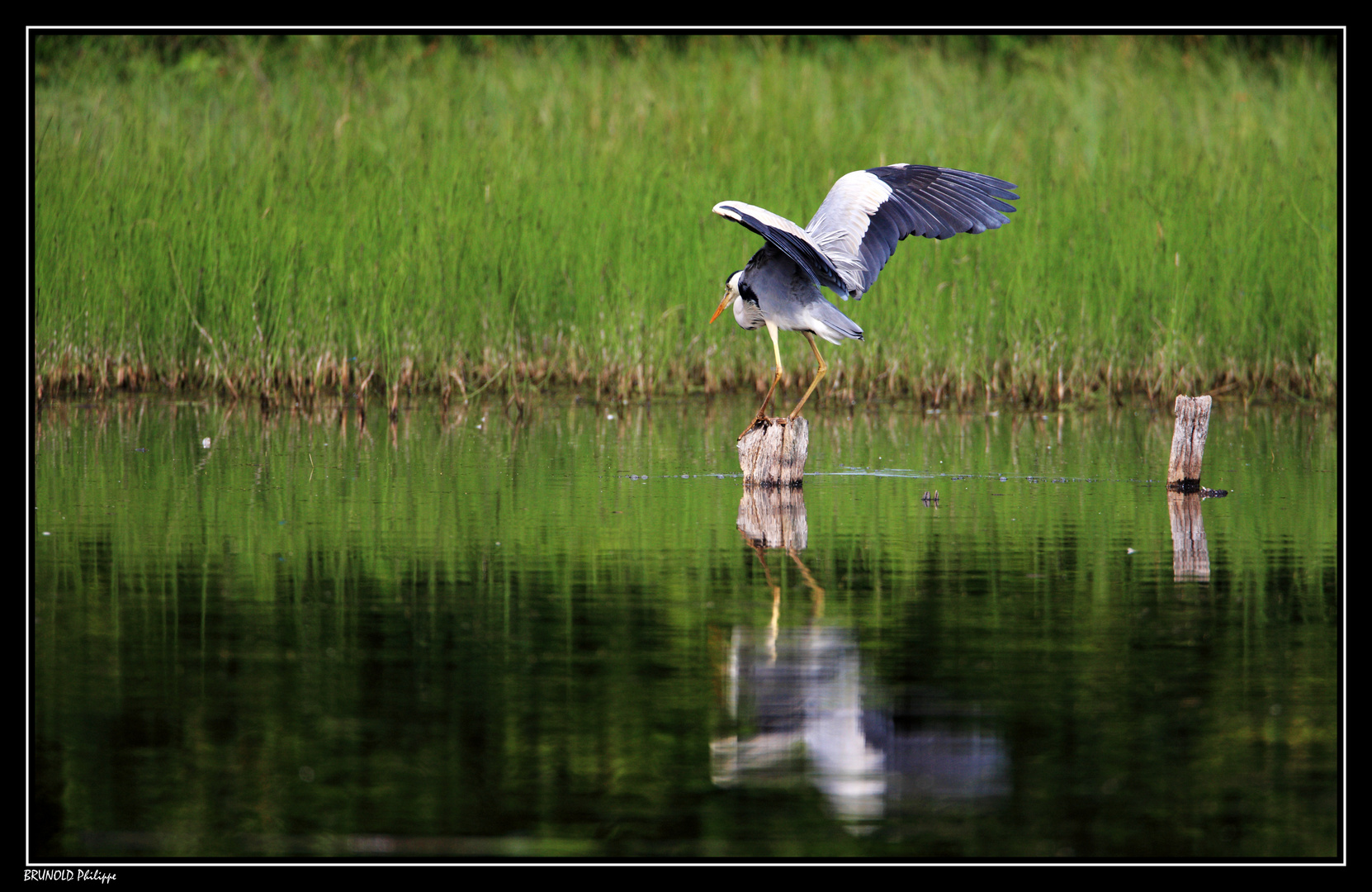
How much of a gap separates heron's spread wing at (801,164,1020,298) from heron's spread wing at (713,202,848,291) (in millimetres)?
248

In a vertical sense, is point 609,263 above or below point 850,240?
above

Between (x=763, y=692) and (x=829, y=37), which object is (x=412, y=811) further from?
(x=829, y=37)

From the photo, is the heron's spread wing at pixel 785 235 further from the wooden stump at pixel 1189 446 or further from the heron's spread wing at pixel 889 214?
the wooden stump at pixel 1189 446

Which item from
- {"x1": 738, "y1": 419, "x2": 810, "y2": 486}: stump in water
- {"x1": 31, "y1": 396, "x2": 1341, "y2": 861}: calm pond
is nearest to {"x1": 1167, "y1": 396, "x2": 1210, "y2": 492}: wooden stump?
{"x1": 31, "y1": 396, "x2": 1341, "y2": 861}: calm pond

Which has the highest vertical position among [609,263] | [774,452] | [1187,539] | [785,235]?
[609,263]

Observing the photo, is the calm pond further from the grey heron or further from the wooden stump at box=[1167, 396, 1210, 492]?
the grey heron

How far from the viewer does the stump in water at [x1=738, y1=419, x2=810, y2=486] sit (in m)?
8.55

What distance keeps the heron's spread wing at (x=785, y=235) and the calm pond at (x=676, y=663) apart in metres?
1.19

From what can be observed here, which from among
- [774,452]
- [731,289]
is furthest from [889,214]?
[774,452]

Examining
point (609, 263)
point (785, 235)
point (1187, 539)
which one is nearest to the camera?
point (1187, 539)

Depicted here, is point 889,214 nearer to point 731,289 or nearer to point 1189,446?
point 731,289

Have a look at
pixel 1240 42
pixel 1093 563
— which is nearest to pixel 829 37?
pixel 1240 42

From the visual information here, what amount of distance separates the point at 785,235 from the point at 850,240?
3.18ft

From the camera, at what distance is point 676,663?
16.1 feet
